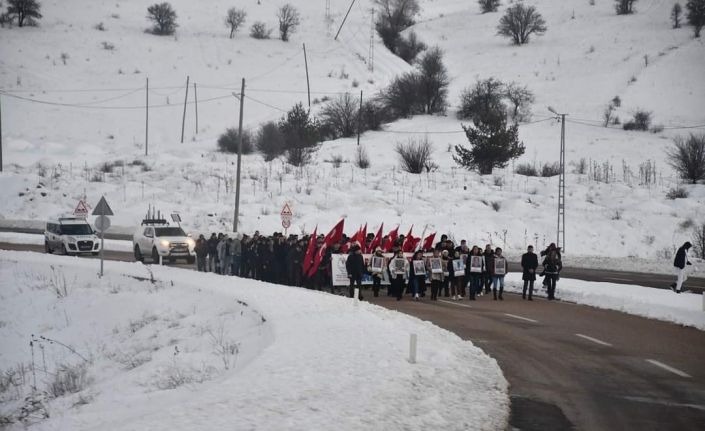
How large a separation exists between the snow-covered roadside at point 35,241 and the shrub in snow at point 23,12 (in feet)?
206

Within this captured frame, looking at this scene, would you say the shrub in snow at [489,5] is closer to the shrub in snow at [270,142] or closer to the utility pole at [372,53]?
the utility pole at [372,53]

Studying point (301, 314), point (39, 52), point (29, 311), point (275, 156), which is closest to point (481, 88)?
point (275, 156)

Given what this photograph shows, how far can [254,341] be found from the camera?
1599cm

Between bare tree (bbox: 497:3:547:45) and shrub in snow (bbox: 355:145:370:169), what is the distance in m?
49.1

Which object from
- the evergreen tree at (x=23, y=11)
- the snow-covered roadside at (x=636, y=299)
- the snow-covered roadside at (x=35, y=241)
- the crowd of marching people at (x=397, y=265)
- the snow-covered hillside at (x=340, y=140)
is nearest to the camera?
the snow-covered roadside at (x=636, y=299)

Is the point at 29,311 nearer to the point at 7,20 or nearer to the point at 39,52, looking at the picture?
the point at 39,52

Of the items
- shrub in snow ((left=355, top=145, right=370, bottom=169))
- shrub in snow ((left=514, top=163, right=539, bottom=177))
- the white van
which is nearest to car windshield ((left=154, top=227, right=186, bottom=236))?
the white van

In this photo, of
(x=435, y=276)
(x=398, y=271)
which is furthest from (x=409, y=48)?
(x=398, y=271)

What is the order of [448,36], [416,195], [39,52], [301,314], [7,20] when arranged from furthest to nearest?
[448,36] < [7,20] < [39,52] < [416,195] < [301,314]

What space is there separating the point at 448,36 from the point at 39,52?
57.8m

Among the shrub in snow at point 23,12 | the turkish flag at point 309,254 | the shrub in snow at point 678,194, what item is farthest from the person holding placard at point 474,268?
the shrub in snow at point 23,12

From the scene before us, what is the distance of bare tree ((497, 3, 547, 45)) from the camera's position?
108875mm

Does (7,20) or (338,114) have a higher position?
(7,20)

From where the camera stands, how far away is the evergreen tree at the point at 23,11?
335ft
